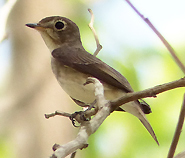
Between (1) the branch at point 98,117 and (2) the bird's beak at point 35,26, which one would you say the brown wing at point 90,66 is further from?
(1) the branch at point 98,117

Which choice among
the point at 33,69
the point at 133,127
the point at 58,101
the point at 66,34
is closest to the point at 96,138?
the point at 133,127

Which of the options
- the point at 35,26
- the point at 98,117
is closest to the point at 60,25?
the point at 35,26

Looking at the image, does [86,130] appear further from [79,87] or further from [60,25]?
[60,25]

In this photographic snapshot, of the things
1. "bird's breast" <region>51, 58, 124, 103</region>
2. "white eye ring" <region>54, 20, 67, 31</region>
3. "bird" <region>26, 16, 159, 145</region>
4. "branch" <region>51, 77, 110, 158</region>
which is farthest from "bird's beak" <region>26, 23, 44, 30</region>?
"branch" <region>51, 77, 110, 158</region>

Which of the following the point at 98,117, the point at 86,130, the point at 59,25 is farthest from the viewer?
the point at 59,25

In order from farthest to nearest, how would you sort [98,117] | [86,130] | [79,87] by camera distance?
[79,87], [98,117], [86,130]

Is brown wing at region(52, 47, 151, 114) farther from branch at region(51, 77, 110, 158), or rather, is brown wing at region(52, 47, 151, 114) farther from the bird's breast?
branch at region(51, 77, 110, 158)
